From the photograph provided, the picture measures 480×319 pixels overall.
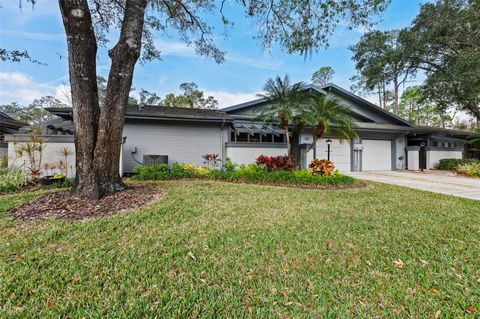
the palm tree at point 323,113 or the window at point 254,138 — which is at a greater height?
the palm tree at point 323,113

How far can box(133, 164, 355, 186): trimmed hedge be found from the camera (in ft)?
26.2

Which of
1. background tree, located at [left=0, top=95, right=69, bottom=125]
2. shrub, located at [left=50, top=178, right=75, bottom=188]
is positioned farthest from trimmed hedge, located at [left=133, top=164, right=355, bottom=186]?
background tree, located at [left=0, top=95, right=69, bottom=125]

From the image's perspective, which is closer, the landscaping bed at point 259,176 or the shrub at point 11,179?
the shrub at point 11,179

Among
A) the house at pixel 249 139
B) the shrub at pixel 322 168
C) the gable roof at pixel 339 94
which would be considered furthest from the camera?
the gable roof at pixel 339 94

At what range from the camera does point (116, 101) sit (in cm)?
500

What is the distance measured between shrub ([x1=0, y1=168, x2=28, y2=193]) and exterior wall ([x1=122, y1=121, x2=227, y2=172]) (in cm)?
397

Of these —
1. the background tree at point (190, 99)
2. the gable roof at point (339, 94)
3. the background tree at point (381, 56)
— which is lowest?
the gable roof at point (339, 94)

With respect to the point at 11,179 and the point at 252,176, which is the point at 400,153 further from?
the point at 11,179

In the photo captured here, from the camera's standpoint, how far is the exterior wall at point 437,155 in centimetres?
1412

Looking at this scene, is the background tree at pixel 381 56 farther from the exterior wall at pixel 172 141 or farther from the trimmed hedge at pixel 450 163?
the exterior wall at pixel 172 141

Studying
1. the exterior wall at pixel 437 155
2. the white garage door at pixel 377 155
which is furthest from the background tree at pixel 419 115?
the white garage door at pixel 377 155

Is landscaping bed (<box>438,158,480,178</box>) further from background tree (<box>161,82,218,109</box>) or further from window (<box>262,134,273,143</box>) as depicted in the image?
background tree (<box>161,82,218,109</box>)

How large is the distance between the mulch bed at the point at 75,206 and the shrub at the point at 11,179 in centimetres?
237

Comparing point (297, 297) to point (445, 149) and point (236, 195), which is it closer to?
point (236, 195)
